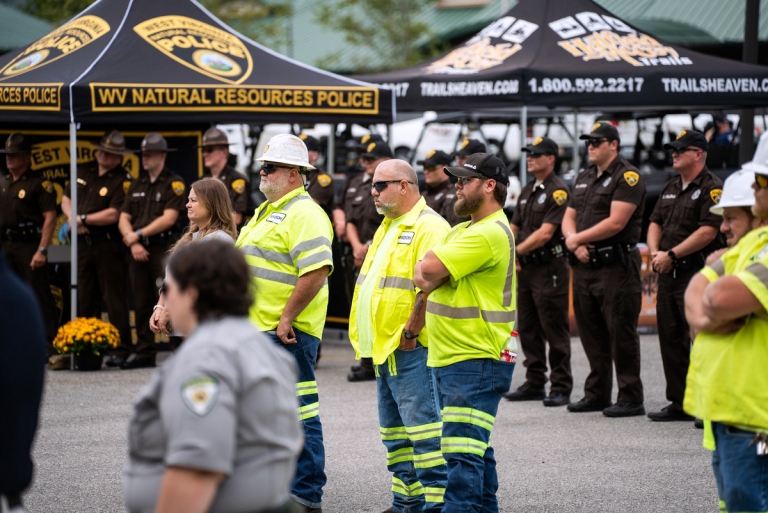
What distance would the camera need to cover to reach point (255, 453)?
2.78 metres

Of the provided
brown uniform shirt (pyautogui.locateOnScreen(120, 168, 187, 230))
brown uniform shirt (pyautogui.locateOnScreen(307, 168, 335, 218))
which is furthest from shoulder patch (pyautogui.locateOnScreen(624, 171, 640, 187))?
brown uniform shirt (pyautogui.locateOnScreen(120, 168, 187, 230))

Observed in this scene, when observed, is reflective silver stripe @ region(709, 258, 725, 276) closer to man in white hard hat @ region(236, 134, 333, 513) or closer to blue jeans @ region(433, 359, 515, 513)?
blue jeans @ region(433, 359, 515, 513)

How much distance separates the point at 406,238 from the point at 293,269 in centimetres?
66

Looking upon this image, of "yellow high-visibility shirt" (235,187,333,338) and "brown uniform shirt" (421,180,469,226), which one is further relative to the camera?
"brown uniform shirt" (421,180,469,226)

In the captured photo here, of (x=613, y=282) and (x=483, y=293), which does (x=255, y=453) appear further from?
(x=613, y=282)

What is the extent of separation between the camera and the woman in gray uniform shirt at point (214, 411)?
8.67ft

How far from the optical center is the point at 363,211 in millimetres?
10922

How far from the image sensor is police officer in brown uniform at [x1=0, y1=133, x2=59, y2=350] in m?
10.9

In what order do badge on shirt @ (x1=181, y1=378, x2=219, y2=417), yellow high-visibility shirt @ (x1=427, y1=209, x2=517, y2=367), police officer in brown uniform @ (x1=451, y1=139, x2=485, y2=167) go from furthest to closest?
police officer in brown uniform @ (x1=451, y1=139, x2=485, y2=167) < yellow high-visibility shirt @ (x1=427, y1=209, x2=517, y2=367) < badge on shirt @ (x1=181, y1=378, x2=219, y2=417)

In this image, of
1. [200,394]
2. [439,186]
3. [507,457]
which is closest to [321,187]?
[439,186]

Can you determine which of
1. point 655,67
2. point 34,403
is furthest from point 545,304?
point 34,403

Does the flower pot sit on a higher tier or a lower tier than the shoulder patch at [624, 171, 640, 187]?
lower

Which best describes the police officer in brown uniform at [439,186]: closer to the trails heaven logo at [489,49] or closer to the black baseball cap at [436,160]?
the black baseball cap at [436,160]

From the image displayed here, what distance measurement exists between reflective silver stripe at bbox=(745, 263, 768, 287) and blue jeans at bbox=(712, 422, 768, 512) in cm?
55
